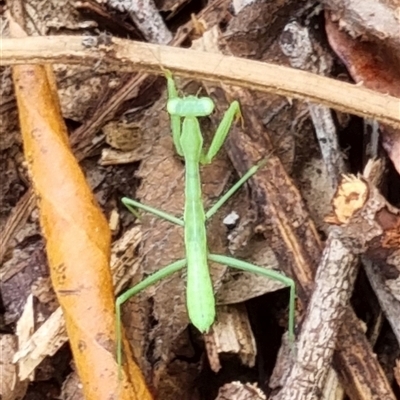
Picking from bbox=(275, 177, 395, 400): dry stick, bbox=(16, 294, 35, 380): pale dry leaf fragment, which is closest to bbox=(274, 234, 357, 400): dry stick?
bbox=(275, 177, 395, 400): dry stick

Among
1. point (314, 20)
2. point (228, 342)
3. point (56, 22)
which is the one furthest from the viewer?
point (56, 22)

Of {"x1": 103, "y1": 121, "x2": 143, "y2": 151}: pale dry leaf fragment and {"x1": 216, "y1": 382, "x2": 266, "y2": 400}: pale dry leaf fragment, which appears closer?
{"x1": 216, "y1": 382, "x2": 266, "y2": 400}: pale dry leaf fragment

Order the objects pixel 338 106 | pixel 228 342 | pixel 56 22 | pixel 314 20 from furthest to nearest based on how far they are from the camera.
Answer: pixel 56 22 < pixel 314 20 < pixel 228 342 < pixel 338 106

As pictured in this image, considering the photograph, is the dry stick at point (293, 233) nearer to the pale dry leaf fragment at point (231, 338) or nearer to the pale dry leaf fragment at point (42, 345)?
the pale dry leaf fragment at point (231, 338)

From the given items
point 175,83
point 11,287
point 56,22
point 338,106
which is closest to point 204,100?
point 175,83

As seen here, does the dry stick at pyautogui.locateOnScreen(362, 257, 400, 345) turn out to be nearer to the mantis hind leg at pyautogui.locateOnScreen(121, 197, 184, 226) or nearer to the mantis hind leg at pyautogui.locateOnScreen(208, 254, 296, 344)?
the mantis hind leg at pyautogui.locateOnScreen(208, 254, 296, 344)

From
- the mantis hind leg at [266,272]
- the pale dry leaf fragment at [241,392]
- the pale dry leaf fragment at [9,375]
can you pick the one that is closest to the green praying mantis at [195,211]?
the mantis hind leg at [266,272]

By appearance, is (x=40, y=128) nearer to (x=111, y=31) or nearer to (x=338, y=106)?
(x=111, y=31)
